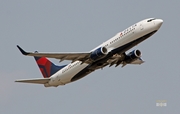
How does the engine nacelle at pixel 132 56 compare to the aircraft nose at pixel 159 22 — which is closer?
the aircraft nose at pixel 159 22

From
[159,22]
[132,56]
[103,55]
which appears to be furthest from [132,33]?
[132,56]

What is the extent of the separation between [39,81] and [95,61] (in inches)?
352

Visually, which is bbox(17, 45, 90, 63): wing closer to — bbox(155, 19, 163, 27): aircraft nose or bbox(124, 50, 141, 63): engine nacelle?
bbox(124, 50, 141, 63): engine nacelle

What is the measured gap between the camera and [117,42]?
56094 mm

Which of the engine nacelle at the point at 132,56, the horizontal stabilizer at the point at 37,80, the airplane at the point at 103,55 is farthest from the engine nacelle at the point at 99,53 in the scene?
the horizontal stabilizer at the point at 37,80

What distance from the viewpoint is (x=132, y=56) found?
60.2 meters

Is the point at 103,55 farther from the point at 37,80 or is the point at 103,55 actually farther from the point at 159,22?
the point at 37,80

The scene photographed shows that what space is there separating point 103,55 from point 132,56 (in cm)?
560

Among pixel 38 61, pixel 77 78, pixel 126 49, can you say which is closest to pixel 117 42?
pixel 126 49

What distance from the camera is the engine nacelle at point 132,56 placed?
6014 cm

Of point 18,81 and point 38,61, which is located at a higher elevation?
point 38,61

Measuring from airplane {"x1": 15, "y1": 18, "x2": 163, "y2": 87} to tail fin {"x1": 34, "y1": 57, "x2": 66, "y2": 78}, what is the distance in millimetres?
1674

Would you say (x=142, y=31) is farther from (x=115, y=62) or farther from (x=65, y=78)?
(x=65, y=78)

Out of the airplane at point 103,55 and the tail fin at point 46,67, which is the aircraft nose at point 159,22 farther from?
the tail fin at point 46,67
